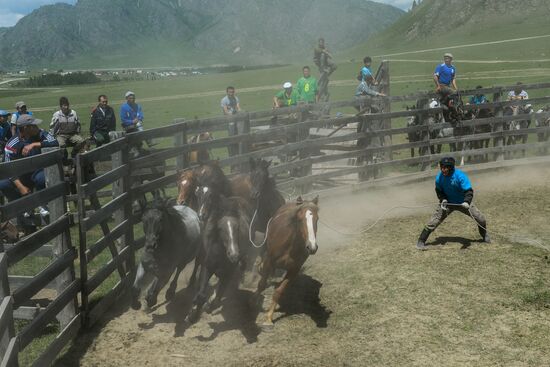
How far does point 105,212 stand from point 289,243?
8.40ft

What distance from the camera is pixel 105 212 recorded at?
736cm

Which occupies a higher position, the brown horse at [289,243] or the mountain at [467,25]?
the mountain at [467,25]

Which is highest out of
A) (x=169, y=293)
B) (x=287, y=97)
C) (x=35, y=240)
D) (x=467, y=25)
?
(x=467, y=25)

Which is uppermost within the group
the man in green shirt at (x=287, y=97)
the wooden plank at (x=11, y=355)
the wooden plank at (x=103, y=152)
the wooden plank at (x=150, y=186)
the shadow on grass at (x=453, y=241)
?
the man in green shirt at (x=287, y=97)

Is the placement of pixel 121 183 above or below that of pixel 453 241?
above

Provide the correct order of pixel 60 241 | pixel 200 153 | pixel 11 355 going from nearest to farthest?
1. pixel 11 355
2. pixel 60 241
3. pixel 200 153

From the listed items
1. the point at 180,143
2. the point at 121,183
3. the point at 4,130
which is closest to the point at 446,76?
the point at 180,143

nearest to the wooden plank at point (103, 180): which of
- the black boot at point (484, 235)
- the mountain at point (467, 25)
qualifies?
the black boot at point (484, 235)

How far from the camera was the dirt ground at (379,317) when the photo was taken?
605 centimetres

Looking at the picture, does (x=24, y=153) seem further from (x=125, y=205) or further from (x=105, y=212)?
(x=105, y=212)

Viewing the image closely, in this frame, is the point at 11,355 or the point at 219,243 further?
the point at 219,243

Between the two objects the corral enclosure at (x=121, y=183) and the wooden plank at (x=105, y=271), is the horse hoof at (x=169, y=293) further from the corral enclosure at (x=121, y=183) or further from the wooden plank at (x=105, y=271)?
the wooden plank at (x=105, y=271)

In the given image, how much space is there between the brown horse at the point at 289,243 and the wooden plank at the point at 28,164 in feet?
9.87

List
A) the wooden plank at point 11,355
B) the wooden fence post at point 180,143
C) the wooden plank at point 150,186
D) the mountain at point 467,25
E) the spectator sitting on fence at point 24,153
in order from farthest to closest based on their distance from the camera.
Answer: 1. the mountain at point 467,25
2. the spectator sitting on fence at point 24,153
3. the wooden fence post at point 180,143
4. the wooden plank at point 150,186
5. the wooden plank at point 11,355
